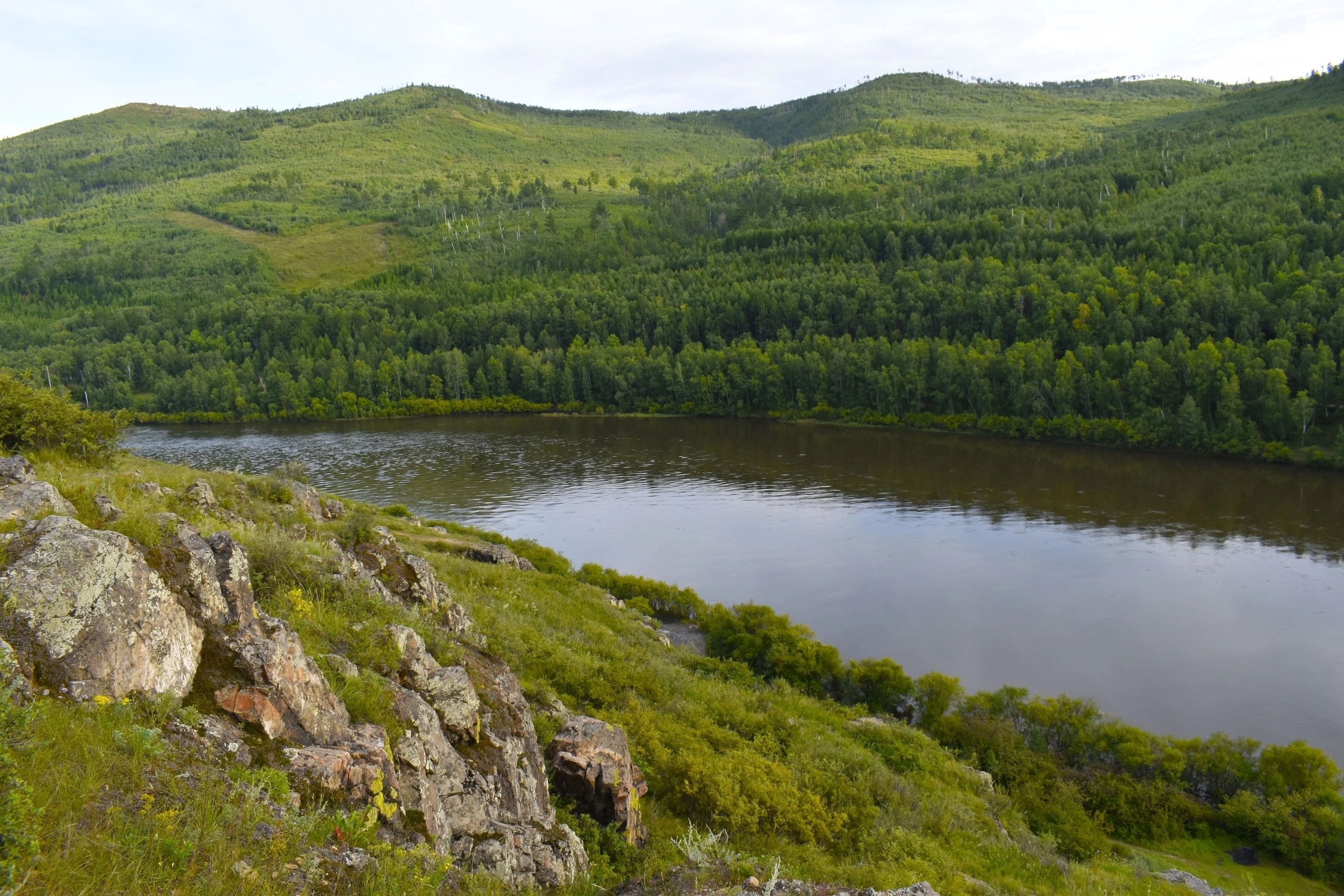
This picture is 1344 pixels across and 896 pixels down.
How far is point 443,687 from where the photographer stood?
1220cm

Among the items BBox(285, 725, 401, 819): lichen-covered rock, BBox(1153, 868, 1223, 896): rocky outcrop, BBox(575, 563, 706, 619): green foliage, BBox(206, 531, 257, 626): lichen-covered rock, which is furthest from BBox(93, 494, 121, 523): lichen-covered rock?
BBox(575, 563, 706, 619): green foliage

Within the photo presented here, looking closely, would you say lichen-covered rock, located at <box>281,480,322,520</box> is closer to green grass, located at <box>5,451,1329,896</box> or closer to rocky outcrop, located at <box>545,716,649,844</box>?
green grass, located at <box>5,451,1329,896</box>

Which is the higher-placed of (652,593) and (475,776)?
(475,776)

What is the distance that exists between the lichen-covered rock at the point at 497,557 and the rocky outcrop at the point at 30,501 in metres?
A: 24.0

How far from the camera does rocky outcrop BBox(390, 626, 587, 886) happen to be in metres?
10.1

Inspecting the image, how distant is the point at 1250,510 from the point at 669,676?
56.7m

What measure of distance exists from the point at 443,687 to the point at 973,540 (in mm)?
49767

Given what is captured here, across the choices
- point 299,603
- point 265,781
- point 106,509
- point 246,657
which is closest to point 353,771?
point 265,781

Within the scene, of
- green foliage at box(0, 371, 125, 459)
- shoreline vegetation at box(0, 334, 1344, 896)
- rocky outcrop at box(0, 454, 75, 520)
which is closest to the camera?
shoreline vegetation at box(0, 334, 1344, 896)

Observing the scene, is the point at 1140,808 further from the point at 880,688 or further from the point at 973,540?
the point at 973,540

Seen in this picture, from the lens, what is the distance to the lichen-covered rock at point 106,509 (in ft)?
36.1

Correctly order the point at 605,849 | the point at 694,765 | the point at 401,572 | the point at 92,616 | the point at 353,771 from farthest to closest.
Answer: the point at 401,572
the point at 694,765
the point at 605,849
the point at 353,771
the point at 92,616

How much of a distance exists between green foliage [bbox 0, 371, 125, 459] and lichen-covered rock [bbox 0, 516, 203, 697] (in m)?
11.4

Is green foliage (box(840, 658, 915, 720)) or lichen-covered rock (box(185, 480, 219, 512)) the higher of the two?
lichen-covered rock (box(185, 480, 219, 512))
